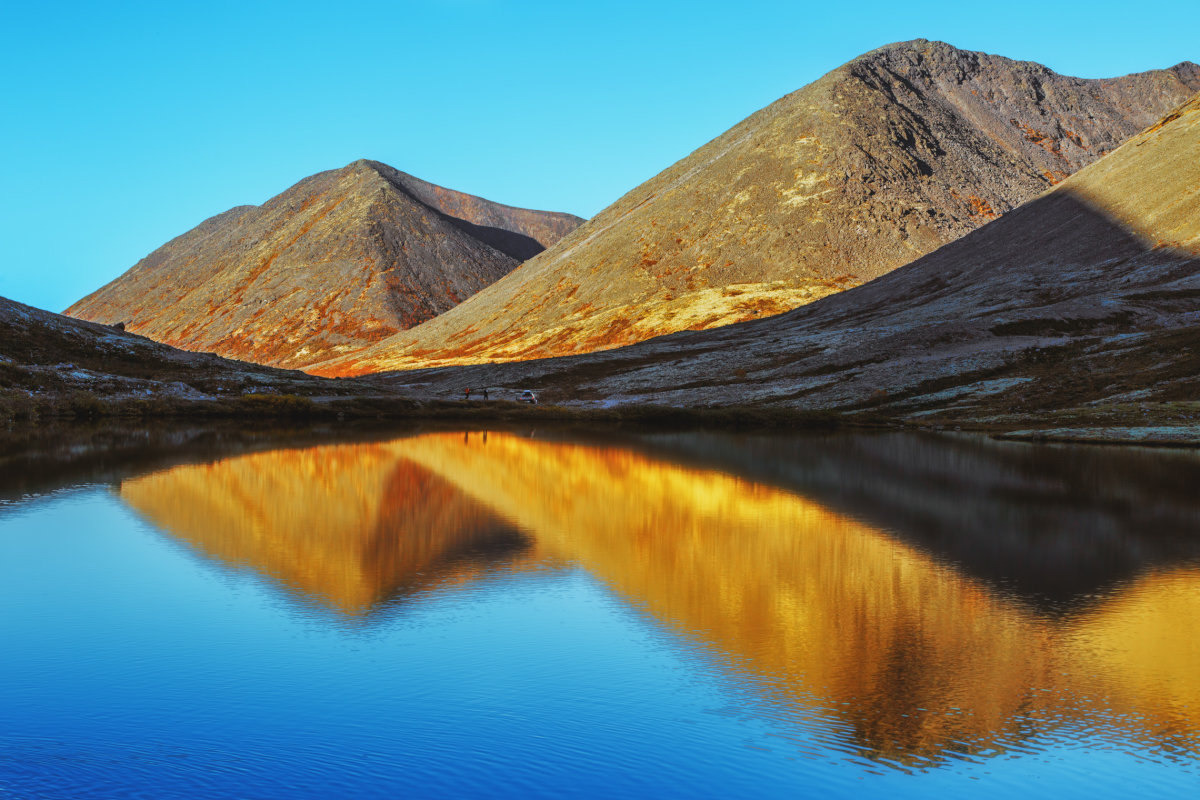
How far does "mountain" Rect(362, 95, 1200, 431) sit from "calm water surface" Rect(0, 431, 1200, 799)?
47355 millimetres

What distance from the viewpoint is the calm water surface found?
1021 centimetres

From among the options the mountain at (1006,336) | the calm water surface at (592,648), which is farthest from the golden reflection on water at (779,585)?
the mountain at (1006,336)

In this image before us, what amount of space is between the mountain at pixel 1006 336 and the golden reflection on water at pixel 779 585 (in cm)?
4580

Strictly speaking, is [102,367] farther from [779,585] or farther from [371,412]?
[779,585]

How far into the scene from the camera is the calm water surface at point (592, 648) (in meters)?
10.2

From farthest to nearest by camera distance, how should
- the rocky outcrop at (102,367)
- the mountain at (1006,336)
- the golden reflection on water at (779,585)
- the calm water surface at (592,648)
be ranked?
the mountain at (1006,336), the rocky outcrop at (102,367), the golden reflection on water at (779,585), the calm water surface at (592,648)

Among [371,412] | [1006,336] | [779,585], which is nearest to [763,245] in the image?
[1006,336]

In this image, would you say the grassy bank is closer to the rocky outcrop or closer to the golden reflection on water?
the rocky outcrop

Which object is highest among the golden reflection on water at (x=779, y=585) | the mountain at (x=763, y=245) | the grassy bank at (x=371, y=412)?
the mountain at (x=763, y=245)

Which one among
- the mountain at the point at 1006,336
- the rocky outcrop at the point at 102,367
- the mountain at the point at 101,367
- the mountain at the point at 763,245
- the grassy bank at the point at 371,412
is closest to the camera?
the grassy bank at the point at 371,412

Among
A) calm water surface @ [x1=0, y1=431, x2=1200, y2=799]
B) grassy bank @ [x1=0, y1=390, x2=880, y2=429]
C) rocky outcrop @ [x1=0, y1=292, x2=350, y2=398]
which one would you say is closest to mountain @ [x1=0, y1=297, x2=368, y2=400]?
rocky outcrop @ [x1=0, y1=292, x2=350, y2=398]

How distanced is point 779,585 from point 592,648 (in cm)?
546

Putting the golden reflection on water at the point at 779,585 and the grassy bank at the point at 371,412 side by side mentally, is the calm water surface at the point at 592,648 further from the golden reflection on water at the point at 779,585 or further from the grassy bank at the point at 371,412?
the grassy bank at the point at 371,412

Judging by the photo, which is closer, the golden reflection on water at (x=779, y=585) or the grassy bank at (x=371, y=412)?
the golden reflection on water at (x=779, y=585)
